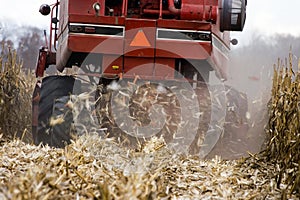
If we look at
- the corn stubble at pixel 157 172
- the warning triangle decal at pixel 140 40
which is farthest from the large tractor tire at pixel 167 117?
the corn stubble at pixel 157 172

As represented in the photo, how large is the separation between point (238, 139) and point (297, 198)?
2885 millimetres

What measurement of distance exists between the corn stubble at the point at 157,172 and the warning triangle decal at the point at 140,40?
1337 millimetres

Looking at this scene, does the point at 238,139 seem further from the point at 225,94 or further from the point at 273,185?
the point at 273,185

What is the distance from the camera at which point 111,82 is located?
619cm

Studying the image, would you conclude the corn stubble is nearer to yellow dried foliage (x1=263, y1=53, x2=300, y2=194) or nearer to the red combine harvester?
yellow dried foliage (x1=263, y1=53, x2=300, y2=194)

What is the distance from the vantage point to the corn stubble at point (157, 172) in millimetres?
2865

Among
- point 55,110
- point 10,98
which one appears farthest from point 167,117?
point 10,98

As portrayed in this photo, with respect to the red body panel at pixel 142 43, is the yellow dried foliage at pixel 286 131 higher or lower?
lower

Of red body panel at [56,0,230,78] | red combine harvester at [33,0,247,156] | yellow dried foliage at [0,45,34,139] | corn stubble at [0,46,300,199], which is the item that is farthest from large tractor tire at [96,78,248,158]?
yellow dried foliage at [0,45,34,139]

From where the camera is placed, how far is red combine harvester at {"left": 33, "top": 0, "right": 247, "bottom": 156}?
6082 mm

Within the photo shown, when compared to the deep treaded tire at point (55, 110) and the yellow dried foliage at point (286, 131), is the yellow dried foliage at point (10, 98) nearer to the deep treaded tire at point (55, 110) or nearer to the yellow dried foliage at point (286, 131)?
the deep treaded tire at point (55, 110)

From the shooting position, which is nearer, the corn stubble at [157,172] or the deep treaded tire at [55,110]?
the corn stubble at [157,172]

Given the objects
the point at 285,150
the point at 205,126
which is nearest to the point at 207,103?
the point at 205,126

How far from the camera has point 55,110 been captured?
19.8ft
